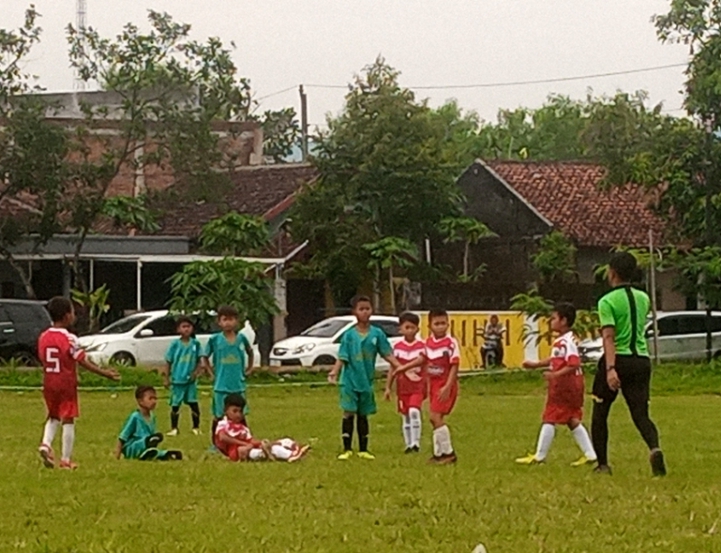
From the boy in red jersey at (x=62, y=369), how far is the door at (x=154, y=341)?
22834mm

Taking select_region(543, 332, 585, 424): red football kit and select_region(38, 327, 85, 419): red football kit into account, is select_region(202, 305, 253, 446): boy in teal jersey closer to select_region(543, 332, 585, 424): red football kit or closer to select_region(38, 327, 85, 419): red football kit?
select_region(38, 327, 85, 419): red football kit

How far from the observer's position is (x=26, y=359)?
35781 millimetres

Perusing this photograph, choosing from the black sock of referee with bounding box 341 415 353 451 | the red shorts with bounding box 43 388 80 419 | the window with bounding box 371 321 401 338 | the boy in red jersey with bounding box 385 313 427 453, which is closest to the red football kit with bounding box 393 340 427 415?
the boy in red jersey with bounding box 385 313 427 453

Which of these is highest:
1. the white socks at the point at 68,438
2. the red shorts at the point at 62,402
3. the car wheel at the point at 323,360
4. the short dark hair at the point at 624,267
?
the short dark hair at the point at 624,267

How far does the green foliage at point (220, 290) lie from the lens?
3759 centimetres

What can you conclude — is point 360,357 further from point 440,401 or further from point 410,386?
point 440,401

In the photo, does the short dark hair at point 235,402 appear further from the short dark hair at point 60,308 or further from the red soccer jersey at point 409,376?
the short dark hair at point 60,308

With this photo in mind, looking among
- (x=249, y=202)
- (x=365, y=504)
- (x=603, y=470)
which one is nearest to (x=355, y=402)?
(x=603, y=470)

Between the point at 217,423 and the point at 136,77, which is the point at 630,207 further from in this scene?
the point at 217,423

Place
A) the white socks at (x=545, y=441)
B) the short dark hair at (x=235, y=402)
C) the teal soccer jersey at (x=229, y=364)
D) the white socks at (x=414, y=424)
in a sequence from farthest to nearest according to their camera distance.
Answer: the teal soccer jersey at (x=229, y=364), the white socks at (x=414, y=424), the short dark hair at (x=235, y=402), the white socks at (x=545, y=441)

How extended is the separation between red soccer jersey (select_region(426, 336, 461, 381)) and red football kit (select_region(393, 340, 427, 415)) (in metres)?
1.04

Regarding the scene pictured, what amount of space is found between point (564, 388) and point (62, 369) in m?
4.52

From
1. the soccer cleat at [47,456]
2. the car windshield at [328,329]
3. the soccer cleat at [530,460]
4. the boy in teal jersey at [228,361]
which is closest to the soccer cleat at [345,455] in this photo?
the boy in teal jersey at [228,361]

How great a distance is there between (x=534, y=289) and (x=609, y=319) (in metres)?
28.8
